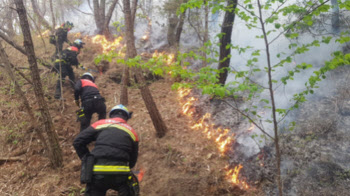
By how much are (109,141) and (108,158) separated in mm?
266

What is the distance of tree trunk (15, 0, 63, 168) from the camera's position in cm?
427

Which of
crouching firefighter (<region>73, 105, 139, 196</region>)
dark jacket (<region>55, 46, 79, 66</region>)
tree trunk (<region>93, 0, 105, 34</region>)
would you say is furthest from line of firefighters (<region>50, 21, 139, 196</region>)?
tree trunk (<region>93, 0, 105, 34</region>)

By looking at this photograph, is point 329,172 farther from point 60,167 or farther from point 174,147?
point 60,167

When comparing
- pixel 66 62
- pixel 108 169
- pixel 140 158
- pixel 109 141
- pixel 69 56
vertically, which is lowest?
pixel 140 158

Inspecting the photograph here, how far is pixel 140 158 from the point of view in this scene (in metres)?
5.77

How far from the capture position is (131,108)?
8.18 m

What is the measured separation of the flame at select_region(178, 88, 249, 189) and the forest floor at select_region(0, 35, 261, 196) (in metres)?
0.15

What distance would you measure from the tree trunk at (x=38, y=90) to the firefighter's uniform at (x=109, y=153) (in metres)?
1.63

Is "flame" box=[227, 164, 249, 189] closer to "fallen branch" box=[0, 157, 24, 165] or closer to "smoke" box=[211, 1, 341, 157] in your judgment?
"smoke" box=[211, 1, 341, 157]


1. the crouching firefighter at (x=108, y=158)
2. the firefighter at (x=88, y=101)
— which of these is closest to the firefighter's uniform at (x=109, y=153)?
the crouching firefighter at (x=108, y=158)

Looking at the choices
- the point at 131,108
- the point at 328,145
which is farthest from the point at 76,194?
the point at 328,145

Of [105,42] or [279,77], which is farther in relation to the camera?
[105,42]

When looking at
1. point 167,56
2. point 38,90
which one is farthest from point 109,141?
point 38,90

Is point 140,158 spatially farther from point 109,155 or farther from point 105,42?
point 105,42
